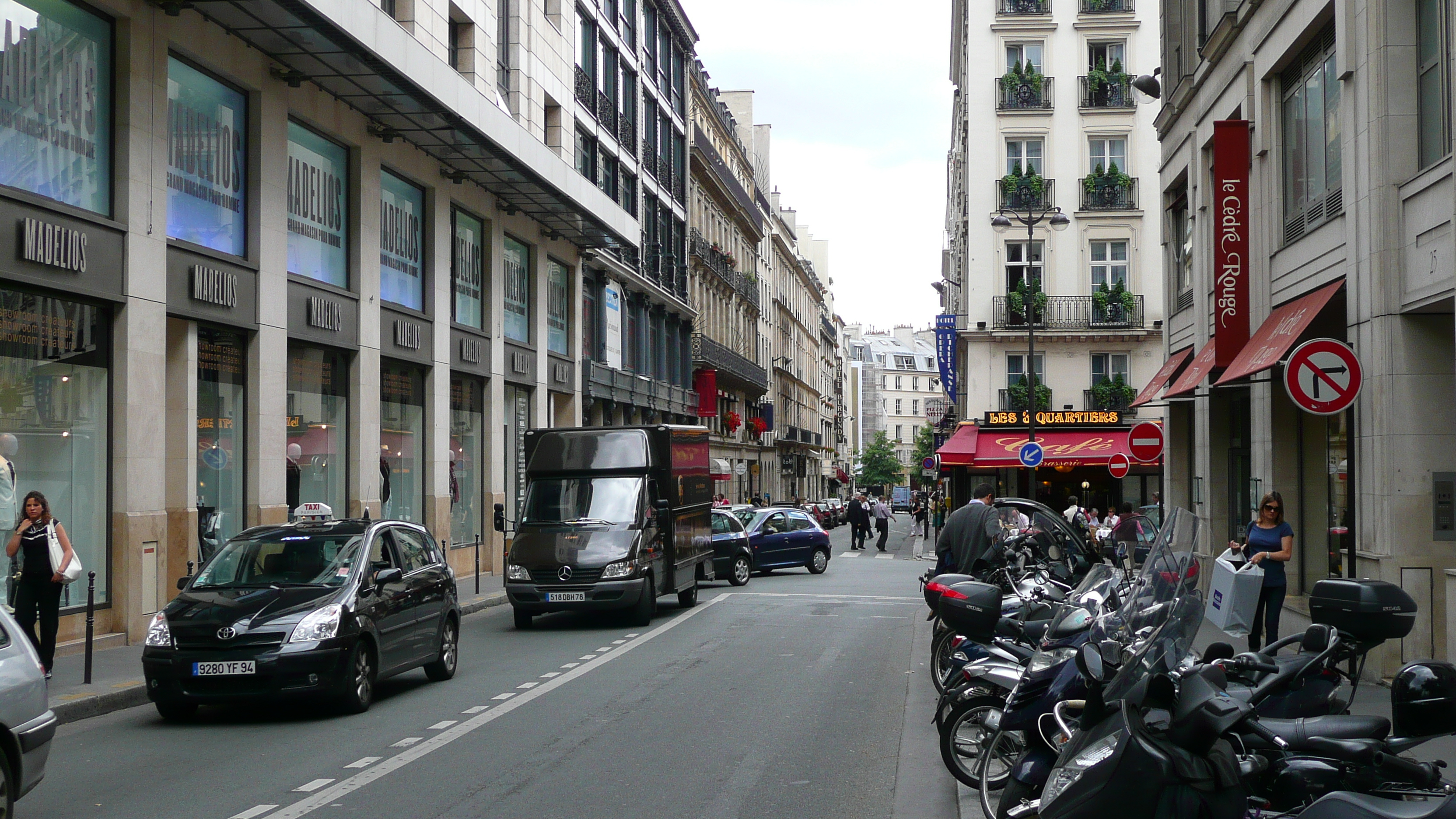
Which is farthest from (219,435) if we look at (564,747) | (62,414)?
(564,747)

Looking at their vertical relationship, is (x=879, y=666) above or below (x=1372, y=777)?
below

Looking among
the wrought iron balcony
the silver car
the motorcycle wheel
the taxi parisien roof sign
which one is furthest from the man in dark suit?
the wrought iron balcony

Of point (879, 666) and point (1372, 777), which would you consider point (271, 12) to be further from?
point (1372, 777)

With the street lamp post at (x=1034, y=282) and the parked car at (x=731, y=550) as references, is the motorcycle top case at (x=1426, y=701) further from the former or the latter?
the street lamp post at (x=1034, y=282)

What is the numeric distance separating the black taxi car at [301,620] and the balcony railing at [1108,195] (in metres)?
35.9

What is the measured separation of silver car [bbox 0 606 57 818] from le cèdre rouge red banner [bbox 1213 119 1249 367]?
1411cm

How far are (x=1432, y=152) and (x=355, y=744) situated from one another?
1045 centimetres

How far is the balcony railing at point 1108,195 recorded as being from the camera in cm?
4428

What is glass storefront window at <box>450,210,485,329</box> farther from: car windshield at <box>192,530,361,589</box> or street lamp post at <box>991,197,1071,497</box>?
car windshield at <box>192,530,361,589</box>

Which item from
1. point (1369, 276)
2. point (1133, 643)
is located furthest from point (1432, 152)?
point (1133, 643)

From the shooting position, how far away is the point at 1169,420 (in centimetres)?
2491

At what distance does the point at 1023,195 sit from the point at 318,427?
29.2 m

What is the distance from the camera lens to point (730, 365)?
5794cm

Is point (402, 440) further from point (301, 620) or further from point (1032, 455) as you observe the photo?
point (301, 620)
